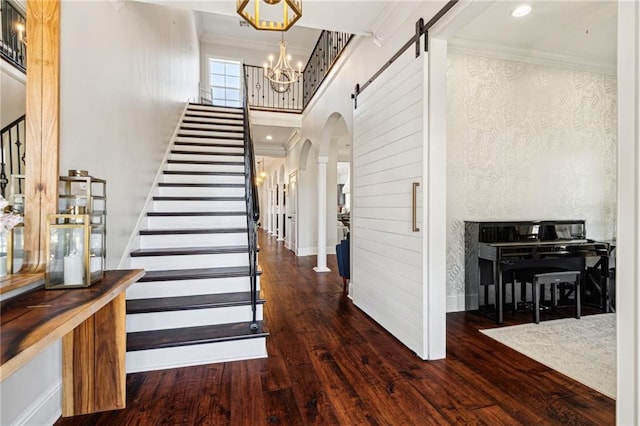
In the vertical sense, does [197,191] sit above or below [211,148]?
below

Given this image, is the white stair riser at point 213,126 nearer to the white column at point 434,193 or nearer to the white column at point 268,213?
the white column at point 434,193

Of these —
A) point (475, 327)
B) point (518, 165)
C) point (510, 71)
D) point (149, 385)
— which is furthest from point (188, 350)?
point (510, 71)

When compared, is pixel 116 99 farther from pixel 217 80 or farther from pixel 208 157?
pixel 217 80

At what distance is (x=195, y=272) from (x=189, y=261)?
0.77ft

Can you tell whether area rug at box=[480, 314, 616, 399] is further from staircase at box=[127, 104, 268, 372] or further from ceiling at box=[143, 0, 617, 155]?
ceiling at box=[143, 0, 617, 155]

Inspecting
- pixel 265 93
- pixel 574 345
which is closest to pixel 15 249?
pixel 574 345

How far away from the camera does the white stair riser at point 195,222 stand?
363 centimetres

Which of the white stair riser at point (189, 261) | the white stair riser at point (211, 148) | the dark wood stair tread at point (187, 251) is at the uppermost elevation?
the white stair riser at point (211, 148)

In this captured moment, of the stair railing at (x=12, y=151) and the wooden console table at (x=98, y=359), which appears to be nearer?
the stair railing at (x=12, y=151)

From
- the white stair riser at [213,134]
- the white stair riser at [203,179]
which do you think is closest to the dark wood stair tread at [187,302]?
the white stair riser at [203,179]

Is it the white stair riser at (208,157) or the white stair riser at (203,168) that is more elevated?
the white stair riser at (208,157)

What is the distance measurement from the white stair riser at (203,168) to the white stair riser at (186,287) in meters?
2.22

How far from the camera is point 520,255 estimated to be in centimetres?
326

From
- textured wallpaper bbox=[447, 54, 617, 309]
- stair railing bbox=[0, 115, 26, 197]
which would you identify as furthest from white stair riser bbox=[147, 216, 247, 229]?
textured wallpaper bbox=[447, 54, 617, 309]
